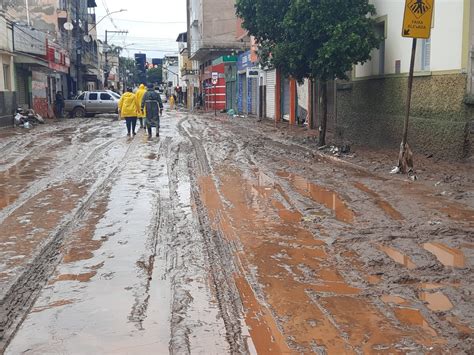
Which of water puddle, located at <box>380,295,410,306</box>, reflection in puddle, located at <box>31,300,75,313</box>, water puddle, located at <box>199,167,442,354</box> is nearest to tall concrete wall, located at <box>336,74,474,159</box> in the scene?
water puddle, located at <box>199,167,442,354</box>

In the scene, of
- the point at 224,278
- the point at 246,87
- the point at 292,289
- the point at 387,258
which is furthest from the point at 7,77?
the point at 292,289

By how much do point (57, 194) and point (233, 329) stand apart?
607cm

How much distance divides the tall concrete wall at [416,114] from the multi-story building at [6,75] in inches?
636

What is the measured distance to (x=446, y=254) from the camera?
243 inches

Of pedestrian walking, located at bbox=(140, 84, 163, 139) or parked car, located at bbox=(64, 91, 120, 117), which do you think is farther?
parked car, located at bbox=(64, 91, 120, 117)

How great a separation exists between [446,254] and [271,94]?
1023 inches

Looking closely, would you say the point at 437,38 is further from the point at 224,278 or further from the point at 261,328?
the point at 261,328

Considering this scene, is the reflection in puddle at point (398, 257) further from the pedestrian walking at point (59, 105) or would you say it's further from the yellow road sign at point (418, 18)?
the pedestrian walking at point (59, 105)

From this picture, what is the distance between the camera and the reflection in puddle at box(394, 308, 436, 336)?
4.30 metres

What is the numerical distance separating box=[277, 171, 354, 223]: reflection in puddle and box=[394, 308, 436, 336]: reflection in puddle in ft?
10.1

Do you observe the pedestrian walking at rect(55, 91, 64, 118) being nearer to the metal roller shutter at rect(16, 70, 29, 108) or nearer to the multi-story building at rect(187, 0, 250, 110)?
the metal roller shutter at rect(16, 70, 29, 108)

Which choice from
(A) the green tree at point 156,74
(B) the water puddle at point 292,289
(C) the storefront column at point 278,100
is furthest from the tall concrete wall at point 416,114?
(A) the green tree at point 156,74

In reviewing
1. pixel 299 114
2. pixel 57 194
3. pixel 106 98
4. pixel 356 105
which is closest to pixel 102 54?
pixel 106 98

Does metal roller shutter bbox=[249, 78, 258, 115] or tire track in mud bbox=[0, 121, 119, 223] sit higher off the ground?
metal roller shutter bbox=[249, 78, 258, 115]
